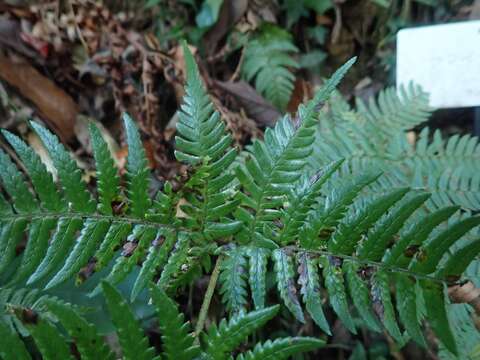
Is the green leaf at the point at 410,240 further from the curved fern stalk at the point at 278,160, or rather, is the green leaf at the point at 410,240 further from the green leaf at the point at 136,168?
the green leaf at the point at 136,168

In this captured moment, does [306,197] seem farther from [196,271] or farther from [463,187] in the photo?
[463,187]

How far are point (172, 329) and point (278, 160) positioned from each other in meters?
0.43

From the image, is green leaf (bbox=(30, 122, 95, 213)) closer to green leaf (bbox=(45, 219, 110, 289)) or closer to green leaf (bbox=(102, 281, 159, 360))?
green leaf (bbox=(45, 219, 110, 289))

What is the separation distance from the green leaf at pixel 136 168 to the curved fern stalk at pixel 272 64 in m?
1.35

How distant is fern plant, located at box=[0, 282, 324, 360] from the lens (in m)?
0.86

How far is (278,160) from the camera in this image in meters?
1.05

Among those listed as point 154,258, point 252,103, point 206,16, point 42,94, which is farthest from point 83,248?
point 206,16

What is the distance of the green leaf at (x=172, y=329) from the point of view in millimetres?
885

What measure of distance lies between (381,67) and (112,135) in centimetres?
150

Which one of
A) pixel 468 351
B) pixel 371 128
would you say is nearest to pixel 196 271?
pixel 468 351

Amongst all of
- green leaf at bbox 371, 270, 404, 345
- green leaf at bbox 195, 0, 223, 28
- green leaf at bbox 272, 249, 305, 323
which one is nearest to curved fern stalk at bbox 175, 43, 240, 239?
green leaf at bbox 272, 249, 305, 323

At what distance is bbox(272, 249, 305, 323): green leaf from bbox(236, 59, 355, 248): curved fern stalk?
0.03 meters

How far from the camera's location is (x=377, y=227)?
1037 millimetres

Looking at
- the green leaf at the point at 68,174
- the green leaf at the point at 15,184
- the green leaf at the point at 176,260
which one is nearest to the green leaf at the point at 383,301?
the green leaf at the point at 176,260
